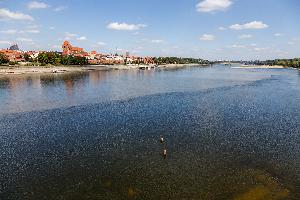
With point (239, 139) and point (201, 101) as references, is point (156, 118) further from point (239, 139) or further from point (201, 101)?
point (201, 101)

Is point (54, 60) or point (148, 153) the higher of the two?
point (54, 60)

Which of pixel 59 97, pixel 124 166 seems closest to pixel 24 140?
pixel 124 166

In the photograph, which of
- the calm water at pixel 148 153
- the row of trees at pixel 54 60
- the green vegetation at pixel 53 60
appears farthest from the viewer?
the row of trees at pixel 54 60

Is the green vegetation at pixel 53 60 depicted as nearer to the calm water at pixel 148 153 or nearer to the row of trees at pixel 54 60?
the row of trees at pixel 54 60

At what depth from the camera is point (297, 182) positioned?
21547 millimetres

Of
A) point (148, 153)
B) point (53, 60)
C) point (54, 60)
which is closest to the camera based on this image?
point (148, 153)

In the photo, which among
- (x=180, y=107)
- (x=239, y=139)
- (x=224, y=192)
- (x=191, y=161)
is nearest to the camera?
(x=224, y=192)

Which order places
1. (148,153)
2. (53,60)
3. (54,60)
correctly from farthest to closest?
(53,60), (54,60), (148,153)

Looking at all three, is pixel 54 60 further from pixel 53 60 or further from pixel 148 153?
pixel 148 153

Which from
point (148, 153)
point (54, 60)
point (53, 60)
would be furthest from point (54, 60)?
point (148, 153)

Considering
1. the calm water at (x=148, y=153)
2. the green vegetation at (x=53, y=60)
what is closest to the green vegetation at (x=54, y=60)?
the green vegetation at (x=53, y=60)

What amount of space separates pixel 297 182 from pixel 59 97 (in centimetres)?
4988

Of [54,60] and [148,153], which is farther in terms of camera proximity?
[54,60]

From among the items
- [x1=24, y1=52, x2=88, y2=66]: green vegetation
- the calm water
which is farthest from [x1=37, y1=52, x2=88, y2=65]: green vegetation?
the calm water
